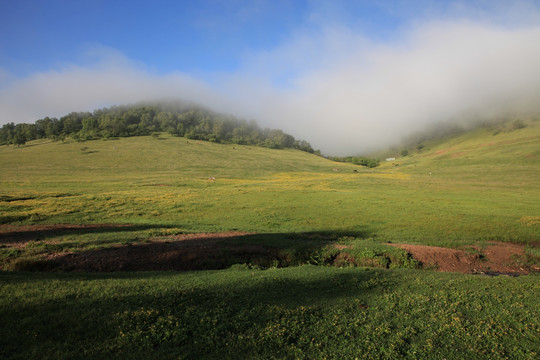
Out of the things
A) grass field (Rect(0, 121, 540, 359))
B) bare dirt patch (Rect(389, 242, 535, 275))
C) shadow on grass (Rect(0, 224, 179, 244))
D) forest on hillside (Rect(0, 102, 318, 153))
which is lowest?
shadow on grass (Rect(0, 224, 179, 244))

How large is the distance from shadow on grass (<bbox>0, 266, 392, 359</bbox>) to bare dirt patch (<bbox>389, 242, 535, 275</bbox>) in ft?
27.0

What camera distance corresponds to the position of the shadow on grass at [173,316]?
6.83 m

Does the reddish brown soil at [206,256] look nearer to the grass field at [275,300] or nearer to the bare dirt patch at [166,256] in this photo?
the bare dirt patch at [166,256]

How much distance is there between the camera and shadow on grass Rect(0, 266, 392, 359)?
22.4ft

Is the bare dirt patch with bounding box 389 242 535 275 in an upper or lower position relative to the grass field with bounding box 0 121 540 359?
lower

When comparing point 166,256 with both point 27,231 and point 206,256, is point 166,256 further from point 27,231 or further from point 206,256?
point 27,231

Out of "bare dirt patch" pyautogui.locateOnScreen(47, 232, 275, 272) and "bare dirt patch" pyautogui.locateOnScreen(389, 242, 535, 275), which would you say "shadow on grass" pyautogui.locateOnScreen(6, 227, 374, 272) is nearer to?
"bare dirt patch" pyautogui.locateOnScreen(47, 232, 275, 272)

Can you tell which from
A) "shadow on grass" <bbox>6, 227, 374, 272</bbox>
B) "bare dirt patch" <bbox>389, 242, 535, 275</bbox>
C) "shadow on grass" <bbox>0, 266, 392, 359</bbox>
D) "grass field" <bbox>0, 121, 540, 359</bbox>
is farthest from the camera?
"bare dirt patch" <bbox>389, 242, 535, 275</bbox>

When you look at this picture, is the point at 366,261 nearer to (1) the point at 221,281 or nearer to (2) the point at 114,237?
(1) the point at 221,281

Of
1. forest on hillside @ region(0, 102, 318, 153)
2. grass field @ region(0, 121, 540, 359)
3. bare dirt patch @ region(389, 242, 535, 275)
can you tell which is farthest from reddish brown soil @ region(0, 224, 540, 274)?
forest on hillside @ region(0, 102, 318, 153)

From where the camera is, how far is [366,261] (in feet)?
60.0

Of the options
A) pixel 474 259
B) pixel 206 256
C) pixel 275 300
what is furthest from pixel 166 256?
pixel 474 259

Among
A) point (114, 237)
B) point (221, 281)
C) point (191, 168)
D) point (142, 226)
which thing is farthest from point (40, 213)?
point (191, 168)

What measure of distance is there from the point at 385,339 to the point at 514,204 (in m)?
39.5
